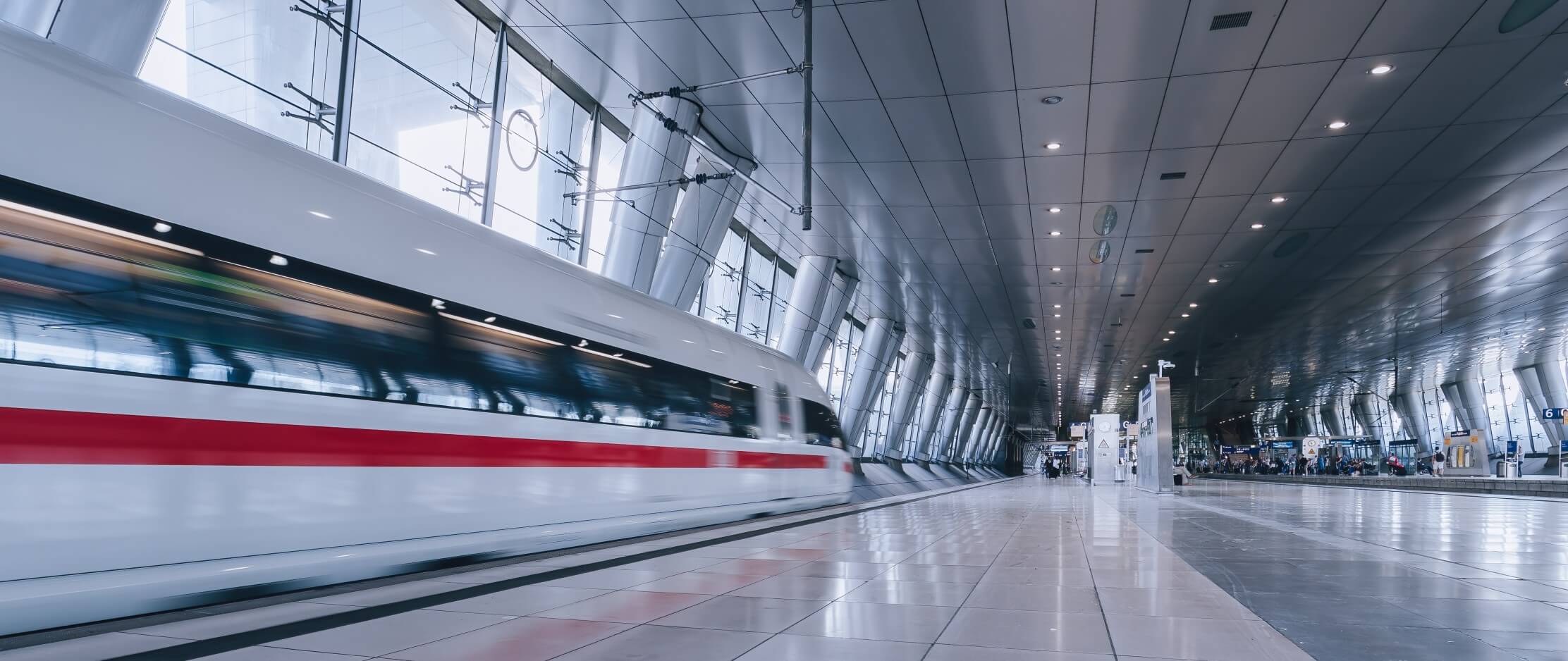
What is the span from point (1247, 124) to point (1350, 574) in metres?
8.85

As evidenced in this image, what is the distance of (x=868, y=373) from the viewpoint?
33.8 metres

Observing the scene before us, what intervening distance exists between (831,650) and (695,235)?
13.1 metres

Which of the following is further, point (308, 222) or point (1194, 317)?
point (1194, 317)

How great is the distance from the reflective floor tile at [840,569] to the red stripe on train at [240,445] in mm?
2462

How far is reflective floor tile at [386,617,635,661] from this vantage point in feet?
13.3

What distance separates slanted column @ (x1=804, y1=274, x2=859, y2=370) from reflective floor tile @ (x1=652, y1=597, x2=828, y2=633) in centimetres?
2010

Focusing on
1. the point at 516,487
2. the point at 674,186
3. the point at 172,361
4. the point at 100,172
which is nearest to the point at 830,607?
the point at 516,487

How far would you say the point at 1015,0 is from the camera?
10.1 meters

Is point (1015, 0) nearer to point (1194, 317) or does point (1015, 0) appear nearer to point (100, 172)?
point (100, 172)

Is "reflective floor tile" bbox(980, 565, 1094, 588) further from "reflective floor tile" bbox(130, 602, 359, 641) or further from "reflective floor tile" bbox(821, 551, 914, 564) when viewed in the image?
"reflective floor tile" bbox(130, 602, 359, 641)

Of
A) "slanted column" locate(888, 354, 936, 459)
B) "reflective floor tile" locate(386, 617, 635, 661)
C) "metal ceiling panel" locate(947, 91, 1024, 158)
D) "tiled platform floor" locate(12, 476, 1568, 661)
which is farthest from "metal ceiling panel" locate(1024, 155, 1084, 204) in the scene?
"slanted column" locate(888, 354, 936, 459)

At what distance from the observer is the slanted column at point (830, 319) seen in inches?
1030

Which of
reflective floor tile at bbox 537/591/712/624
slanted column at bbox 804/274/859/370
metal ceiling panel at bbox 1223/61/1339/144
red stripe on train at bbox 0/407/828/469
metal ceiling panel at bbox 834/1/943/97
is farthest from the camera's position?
slanted column at bbox 804/274/859/370

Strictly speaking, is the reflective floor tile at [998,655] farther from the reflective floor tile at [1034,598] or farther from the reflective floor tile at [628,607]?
the reflective floor tile at [628,607]
